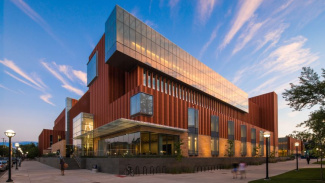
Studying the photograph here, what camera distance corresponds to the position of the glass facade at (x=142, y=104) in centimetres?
→ 3269

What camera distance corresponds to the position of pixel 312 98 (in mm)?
22516

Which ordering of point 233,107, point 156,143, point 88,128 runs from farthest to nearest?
point 233,107, point 88,128, point 156,143

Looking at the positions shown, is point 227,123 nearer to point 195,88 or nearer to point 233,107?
point 195,88

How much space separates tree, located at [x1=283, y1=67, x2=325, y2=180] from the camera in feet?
68.0

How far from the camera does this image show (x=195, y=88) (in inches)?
2039

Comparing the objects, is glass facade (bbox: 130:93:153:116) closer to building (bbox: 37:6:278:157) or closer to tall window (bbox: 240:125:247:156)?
building (bbox: 37:6:278:157)

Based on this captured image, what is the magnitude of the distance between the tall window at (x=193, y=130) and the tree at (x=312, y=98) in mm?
17076

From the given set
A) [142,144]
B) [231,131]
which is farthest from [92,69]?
[231,131]

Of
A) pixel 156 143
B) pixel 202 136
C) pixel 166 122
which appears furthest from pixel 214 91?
pixel 156 143

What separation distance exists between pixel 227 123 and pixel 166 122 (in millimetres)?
20311

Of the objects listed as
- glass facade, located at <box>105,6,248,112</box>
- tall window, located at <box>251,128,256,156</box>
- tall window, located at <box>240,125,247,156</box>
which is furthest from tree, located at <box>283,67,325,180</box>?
tall window, located at <box>251,128,256,156</box>

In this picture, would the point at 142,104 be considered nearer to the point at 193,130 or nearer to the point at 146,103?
the point at 146,103

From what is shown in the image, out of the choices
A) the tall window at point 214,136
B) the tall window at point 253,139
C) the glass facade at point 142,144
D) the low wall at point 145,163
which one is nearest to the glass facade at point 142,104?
the glass facade at point 142,144

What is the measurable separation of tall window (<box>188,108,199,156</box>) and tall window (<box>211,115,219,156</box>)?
6.30 m
